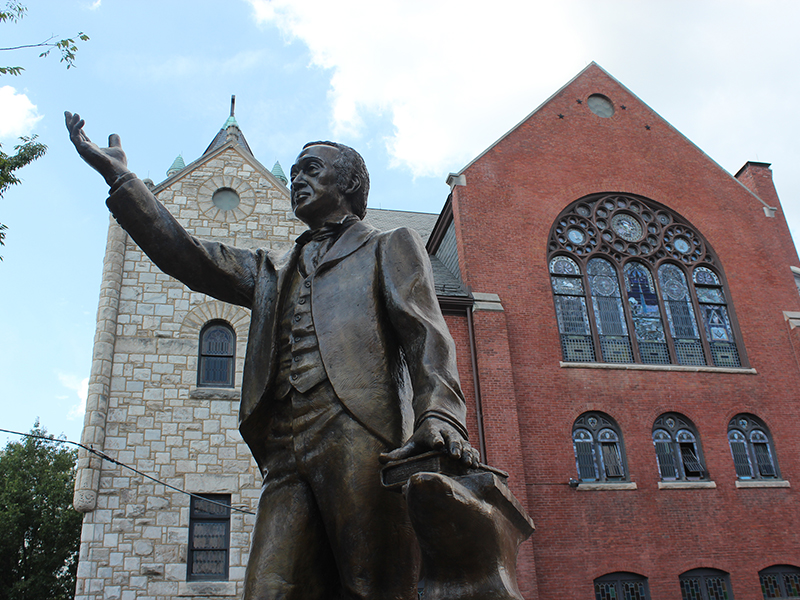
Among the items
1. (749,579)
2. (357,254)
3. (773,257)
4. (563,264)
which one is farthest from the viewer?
(773,257)

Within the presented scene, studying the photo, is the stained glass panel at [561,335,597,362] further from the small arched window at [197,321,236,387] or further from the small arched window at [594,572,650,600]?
the small arched window at [197,321,236,387]

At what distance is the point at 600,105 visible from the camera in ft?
69.0

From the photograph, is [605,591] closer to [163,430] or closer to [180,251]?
[163,430]

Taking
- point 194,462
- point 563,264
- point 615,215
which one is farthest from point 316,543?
point 615,215

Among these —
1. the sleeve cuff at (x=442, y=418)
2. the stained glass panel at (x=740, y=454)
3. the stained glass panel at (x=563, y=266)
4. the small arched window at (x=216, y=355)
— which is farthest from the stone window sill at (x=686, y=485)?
the sleeve cuff at (x=442, y=418)

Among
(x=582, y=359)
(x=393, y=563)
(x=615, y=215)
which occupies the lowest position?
(x=393, y=563)

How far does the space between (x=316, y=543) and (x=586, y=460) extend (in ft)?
46.7

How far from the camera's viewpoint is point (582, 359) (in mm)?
16969

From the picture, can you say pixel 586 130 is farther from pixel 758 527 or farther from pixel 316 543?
pixel 316 543

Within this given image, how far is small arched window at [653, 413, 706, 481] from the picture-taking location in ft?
52.5

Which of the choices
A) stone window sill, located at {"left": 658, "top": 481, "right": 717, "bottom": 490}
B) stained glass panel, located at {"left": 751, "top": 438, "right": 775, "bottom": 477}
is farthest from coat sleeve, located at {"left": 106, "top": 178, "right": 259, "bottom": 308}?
stained glass panel, located at {"left": 751, "top": 438, "right": 775, "bottom": 477}

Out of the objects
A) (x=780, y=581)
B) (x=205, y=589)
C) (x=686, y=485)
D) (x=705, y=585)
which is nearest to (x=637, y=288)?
(x=686, y=485)

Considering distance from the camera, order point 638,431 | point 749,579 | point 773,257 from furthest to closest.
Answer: point 773,257 → point 638,431 → point 749,579

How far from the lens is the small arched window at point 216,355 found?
13.2 metres
